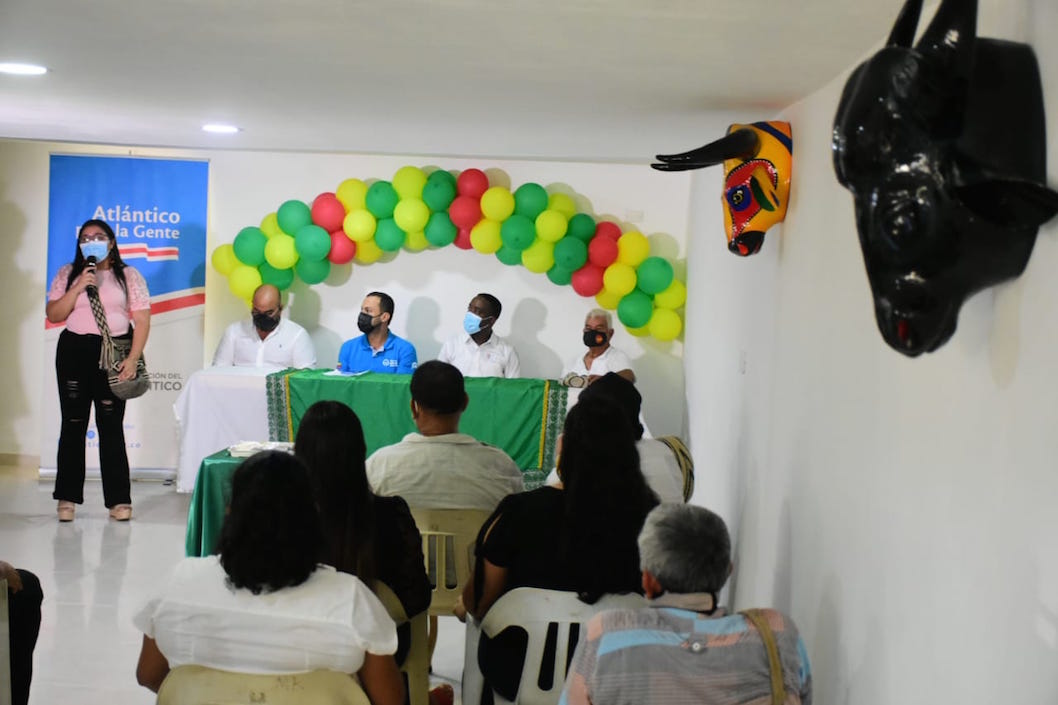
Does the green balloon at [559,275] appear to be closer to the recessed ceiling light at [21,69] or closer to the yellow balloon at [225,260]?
the yellow balloon at [225,260]

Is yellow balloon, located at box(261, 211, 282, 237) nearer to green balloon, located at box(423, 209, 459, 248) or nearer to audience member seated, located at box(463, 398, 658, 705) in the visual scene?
green balloon, located at box(423, 209, 459, 248)

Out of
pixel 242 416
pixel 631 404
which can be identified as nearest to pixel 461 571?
pixel 631 404

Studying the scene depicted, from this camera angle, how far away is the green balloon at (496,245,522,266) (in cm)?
775

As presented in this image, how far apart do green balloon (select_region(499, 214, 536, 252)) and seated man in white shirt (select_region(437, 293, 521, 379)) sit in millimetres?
A: 393

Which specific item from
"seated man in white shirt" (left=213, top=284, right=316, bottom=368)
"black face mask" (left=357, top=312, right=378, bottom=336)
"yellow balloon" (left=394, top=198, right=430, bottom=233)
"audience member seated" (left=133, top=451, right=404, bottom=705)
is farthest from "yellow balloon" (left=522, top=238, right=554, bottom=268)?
"audience member seated" (left=133, top=451, right=404, bottom=705)

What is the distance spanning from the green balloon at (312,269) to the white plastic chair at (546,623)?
534 centimetres

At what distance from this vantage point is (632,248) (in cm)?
761

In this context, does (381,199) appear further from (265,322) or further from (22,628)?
(22,628)

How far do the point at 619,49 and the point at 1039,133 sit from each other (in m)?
1.34

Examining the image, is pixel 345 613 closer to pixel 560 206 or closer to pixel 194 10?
pixel 194 10

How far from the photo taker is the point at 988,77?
5.60ft

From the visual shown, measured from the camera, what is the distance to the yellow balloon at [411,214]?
7625 millimetres

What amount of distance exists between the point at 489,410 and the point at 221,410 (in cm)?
154

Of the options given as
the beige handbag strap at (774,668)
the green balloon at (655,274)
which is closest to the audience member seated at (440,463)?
the beige handbag strap at (774,668)
